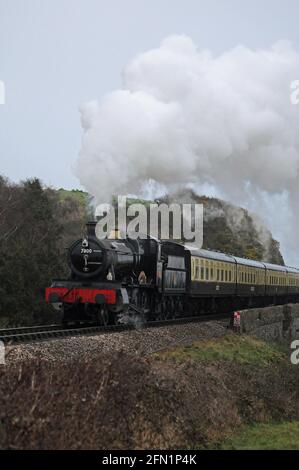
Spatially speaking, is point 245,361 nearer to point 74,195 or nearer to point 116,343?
point 116,343

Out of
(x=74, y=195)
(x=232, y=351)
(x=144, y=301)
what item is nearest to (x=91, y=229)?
(x=144, y=301)

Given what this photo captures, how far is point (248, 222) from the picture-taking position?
251ft

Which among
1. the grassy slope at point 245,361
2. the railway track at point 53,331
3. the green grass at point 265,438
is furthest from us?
the railway track at point 53,331

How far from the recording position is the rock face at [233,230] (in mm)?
69312

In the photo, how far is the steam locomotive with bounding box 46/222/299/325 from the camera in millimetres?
18109

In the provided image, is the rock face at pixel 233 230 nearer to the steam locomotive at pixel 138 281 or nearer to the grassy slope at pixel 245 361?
the steam locomotive at pixel 138 281

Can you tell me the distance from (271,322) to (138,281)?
10692 mm

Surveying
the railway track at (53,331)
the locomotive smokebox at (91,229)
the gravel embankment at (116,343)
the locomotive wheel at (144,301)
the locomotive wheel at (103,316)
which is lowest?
the gravel embankment at (116,343)

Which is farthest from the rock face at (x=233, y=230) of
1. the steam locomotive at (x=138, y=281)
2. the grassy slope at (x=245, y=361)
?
the grassy slope at (x=245, y=361)

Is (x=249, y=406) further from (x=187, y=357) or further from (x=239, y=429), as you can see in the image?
(x=187, y=357)

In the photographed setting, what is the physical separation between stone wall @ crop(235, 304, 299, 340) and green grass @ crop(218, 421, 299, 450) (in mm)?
11313

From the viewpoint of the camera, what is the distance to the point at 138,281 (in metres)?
20.5

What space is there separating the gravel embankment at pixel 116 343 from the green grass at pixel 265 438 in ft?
7.64

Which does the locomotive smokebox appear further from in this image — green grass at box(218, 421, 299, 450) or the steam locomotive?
green grass at box(218, 421, 299, 450)
